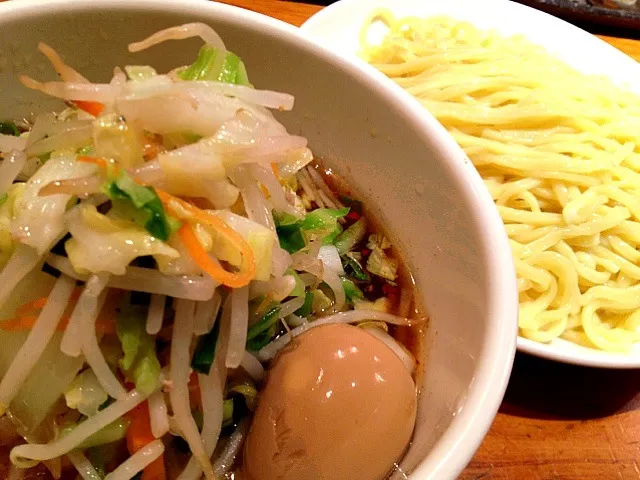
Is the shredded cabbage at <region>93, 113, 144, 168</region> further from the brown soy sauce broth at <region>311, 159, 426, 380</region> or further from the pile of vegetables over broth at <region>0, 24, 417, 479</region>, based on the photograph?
the brown soy sauce broth at <region>311, 159, 426, 380</region>

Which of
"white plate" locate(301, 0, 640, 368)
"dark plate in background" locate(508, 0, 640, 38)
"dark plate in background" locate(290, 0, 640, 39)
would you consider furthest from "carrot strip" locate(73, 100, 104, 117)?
"dark plate in background" locate(508, 0, 640, 38)

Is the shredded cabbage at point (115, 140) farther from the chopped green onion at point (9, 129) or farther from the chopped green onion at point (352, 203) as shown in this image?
the chopped green onion at point (352, 203)

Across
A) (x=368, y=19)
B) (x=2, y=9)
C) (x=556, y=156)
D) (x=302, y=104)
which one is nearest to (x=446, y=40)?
(x=368, y=19)

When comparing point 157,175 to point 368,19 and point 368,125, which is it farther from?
point 368,19

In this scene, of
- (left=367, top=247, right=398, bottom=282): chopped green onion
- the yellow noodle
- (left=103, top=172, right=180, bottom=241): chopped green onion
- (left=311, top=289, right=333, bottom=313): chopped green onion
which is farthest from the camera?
the yellow noodle

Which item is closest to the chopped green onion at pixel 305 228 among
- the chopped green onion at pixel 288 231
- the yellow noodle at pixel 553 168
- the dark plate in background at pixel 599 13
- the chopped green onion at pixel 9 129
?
the chopped green onion at pixel 288 231
